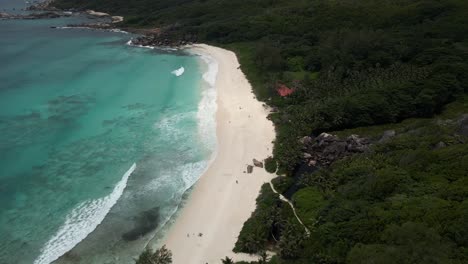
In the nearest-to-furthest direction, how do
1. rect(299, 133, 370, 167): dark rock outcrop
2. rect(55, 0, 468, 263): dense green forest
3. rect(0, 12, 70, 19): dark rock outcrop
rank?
rect(55, 0, 468, 263): dense green forest
rect(299, 133, 370, 167): dark rock outcrop
rect(0, 12, 70, 19): dark rock outcrop

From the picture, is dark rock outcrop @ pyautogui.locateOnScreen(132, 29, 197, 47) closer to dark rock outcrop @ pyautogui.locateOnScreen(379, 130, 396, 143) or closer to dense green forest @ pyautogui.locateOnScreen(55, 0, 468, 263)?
dense green forest @ pyautogui.locateOnScreen(55, 0, 468, 263)

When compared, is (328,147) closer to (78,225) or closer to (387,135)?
(387,135)

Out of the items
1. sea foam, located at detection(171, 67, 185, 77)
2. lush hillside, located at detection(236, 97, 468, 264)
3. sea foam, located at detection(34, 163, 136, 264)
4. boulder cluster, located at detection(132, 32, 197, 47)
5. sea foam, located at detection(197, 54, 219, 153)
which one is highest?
lush hillside, located at detection(236, 97, 468, 264)

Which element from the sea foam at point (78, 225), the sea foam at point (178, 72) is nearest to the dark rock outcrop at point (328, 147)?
the sea foam at point (78, 225)

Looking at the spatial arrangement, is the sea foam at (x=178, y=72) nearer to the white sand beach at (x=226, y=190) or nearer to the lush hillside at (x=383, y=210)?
the white sand beach at (x=226, y=190)

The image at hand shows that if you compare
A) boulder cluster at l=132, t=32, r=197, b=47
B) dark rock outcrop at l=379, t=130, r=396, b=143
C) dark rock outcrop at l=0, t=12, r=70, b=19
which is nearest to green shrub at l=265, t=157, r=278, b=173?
dark rock outcrop at l=379, t=130, r=396, b=143

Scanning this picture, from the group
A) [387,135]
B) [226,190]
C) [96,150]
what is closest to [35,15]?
[96,150]
